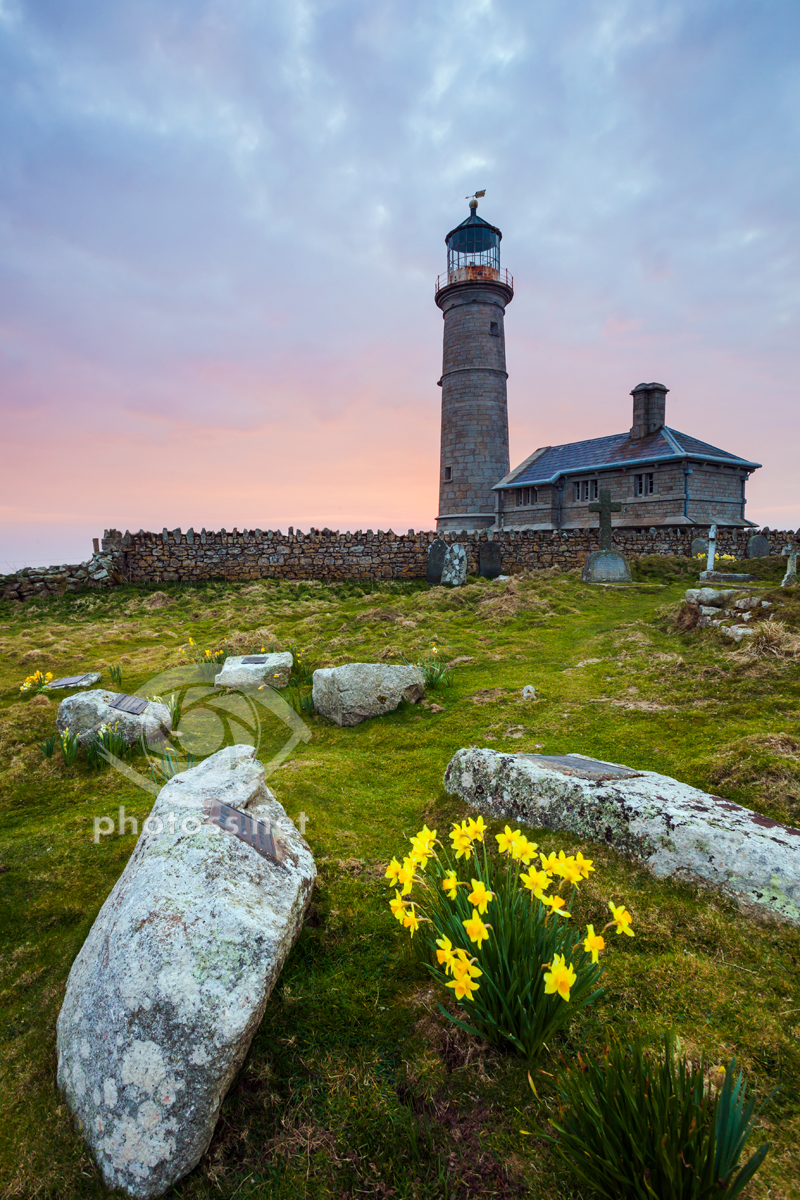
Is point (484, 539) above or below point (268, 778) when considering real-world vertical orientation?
above

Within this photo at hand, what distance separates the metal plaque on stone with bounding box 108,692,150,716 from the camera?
6.12m

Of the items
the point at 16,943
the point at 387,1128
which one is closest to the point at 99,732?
the point at 16,943

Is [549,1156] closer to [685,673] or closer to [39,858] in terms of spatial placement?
[39,858]

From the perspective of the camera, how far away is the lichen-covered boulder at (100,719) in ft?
19.5

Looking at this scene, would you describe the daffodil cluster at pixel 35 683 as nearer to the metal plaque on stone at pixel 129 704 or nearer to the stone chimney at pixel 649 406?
the metal plaque on stone at pixel 129 704

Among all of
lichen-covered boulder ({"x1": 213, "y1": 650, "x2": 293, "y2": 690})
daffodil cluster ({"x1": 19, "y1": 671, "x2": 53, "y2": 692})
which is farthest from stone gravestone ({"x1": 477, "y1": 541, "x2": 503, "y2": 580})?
daffodil cluster ({"x1": 19, "y1": 671, "x2": 53, "y2": 692})

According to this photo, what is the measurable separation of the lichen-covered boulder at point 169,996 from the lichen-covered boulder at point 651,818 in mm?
1623

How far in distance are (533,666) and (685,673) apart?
2.11m

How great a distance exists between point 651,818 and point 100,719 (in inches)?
207

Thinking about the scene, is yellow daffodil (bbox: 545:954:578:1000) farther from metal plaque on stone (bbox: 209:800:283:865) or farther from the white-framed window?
the white-framed window

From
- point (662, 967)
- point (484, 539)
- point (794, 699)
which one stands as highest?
point (484, 539)

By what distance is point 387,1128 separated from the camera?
2191mm

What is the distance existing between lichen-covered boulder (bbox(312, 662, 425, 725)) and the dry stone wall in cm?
1553
